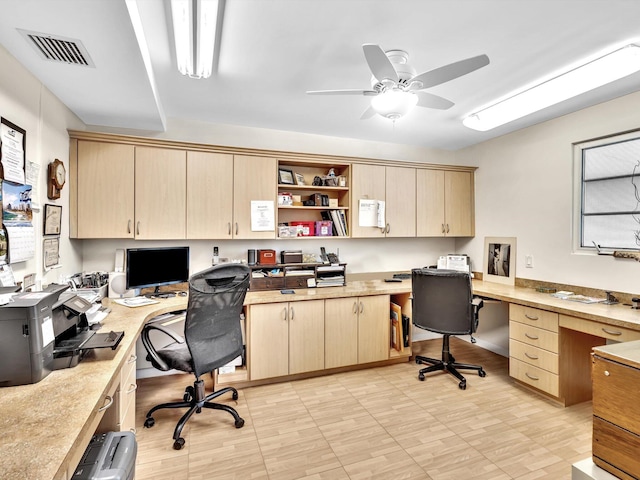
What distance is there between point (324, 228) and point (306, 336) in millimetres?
1180

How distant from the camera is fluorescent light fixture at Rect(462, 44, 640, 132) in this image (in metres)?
2.09

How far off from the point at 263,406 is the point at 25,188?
2.28 metres

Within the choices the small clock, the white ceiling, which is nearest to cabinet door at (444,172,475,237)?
the white ceiling

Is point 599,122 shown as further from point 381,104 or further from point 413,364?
point 413,364

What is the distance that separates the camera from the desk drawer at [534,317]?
→ 262 centimetres

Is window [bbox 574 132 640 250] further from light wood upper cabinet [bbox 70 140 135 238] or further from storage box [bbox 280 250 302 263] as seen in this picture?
light wood upper cabinet [bbox 70 140 135 238]

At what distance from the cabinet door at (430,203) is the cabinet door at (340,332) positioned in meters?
1.40

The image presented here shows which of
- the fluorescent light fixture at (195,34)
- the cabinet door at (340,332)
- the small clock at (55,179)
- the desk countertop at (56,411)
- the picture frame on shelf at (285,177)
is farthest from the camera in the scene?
the picture frame on shelf at (285,177)

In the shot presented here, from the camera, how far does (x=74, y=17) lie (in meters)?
1.46

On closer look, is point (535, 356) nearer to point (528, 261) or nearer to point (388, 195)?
point (528, 261)

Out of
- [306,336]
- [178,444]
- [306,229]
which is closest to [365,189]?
[306,229]

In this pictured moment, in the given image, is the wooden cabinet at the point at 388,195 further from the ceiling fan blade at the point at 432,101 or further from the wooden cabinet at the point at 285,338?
the ceiling fan blade at the point at 432,101

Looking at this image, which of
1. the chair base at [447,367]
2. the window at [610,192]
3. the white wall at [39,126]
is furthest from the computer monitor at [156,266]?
the window at [610,192]

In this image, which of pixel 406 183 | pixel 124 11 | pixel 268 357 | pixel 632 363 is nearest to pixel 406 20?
pixel 124 11
